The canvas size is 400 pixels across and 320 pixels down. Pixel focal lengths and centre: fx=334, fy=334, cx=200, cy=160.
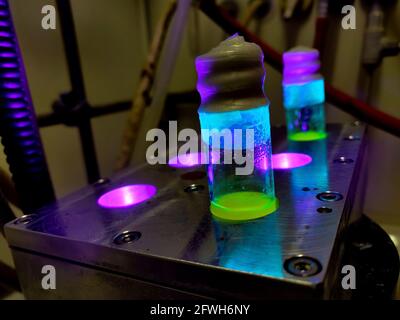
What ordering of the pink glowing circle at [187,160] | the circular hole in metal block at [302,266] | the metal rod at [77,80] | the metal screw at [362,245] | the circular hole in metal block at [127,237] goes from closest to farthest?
1. the circular hole in metal block at [302,266]
2. the circular hole in metal block at [127,237]
3. the metal screw at [362,245]
4. the pink glowing circle at [187,160]
5. the metal rod at [77,80]

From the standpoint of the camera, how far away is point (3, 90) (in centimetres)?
56

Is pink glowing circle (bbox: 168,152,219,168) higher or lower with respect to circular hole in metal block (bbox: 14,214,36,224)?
lower

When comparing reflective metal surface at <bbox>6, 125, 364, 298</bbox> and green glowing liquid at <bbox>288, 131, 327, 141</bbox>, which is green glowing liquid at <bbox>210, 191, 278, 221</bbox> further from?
green glowing liquid at <bbox>288, 131, 327, 141</bbox>

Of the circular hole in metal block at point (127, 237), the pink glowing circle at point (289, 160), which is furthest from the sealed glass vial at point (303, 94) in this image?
the circular hole in metal block at point (127, 237)

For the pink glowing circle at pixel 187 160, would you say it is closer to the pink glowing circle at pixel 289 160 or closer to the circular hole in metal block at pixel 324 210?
the pink glowing circle at pixel 289 160

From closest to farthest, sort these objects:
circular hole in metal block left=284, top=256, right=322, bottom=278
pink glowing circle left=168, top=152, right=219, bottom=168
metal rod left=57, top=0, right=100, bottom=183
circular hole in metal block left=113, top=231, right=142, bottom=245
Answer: circular hole in metal block left=284, top=256, right=322, bottom=278 < circular hole in metal block left=113, top=231, right=142, bottom=245 < pink glowing circle left=168, top=152, right=219, bottom=168 < metal rod left=57, top=0, right=100, bottom=183

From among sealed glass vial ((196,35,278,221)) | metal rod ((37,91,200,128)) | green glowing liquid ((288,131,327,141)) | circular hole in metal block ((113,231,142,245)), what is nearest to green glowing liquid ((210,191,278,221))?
sealed glass vial ((196,35,278,221))

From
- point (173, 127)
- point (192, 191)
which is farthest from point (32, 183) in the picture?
point (173, 127)

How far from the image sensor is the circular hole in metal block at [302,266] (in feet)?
0.96

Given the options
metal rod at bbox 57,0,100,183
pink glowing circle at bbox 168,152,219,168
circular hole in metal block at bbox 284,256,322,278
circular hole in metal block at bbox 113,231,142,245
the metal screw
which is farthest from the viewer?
metal rod at bbox 57,0,100,183

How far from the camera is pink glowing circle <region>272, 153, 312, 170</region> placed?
595mm

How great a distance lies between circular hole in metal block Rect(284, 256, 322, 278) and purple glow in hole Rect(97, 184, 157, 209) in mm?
280

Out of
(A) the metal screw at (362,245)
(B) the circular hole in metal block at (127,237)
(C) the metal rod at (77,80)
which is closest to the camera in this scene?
(B) the circular hole in metal block at (127,237)
